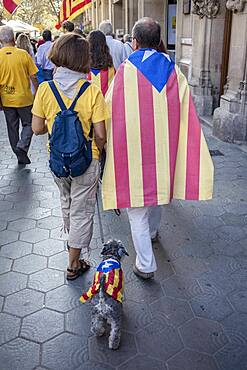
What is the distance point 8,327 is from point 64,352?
48cm

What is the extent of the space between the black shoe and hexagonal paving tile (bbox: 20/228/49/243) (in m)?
2.24

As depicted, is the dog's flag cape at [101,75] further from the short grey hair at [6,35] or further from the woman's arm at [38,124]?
the short grey hair at [6,35]

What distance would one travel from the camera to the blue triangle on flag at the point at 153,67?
2.89 meters

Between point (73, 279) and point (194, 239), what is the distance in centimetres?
130

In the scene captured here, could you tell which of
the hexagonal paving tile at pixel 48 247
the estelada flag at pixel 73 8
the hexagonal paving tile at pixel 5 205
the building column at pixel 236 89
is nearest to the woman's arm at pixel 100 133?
the hexagonal paving tile at pixel 48 247

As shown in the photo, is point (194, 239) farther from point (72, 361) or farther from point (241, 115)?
point (241, 115)

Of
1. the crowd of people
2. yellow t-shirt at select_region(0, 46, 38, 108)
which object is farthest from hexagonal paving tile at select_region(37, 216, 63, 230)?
yellow t-shirt at select_region(0, 46, 38, 108)

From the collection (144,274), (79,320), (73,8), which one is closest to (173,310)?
(144,274)

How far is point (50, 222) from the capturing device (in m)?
4.39

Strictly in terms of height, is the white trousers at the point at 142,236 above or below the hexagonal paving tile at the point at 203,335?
above

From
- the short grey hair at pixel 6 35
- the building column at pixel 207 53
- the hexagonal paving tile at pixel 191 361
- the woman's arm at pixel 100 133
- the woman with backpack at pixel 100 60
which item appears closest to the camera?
the hexagonal paving tile at pixel 191 361

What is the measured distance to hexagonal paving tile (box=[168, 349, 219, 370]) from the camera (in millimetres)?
2469

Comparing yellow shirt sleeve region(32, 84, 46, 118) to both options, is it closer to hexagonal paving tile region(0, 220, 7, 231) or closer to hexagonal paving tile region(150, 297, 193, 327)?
hexagonal paving tile region(150, 297, 193, 327)

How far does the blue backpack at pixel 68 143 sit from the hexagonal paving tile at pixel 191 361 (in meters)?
1.38
